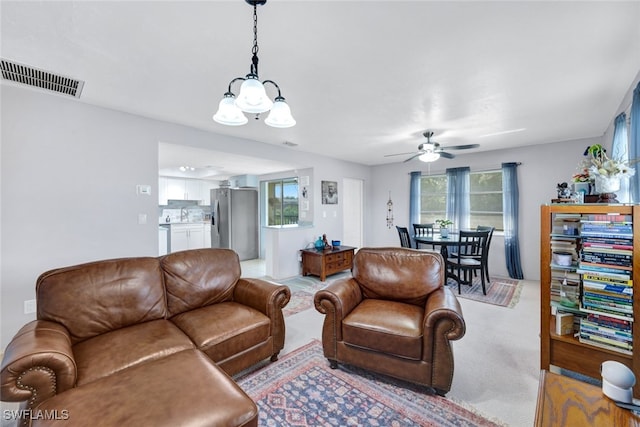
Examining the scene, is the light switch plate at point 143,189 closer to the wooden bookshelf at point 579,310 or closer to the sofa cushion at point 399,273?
the sofa cushion at point 399,273

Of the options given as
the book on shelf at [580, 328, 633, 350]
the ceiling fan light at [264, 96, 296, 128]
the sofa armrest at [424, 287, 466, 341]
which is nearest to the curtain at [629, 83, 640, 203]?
the book on shelf at [580, 328, 633, 350]

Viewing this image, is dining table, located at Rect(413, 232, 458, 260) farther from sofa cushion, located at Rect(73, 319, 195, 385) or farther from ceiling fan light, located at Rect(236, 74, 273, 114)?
sofa cushion, located at Rect(73, 319, 195, 385)

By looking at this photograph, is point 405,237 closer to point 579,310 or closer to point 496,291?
point 496,291

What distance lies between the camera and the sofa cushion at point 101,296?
1.74 meters

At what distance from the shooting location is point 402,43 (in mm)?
1812

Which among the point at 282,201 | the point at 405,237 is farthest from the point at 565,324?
the point at 282,201

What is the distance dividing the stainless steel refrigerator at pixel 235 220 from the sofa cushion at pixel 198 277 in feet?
13.3

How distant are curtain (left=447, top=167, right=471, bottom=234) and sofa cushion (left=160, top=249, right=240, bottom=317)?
460 centimetres

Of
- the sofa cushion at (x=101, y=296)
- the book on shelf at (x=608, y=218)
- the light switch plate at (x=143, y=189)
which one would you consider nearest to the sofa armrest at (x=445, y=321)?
the book on shelf at (x=608, y=218)

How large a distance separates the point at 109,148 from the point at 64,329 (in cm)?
209

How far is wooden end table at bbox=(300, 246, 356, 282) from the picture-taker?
15.5 ft

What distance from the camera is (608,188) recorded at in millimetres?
1919

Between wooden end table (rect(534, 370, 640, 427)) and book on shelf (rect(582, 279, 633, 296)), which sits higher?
book on shelf (rect(582, 279, 633, 296))

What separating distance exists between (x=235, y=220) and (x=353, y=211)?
296 centimetres
